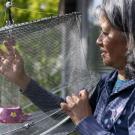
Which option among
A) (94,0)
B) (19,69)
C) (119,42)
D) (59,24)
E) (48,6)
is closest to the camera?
(119,42)

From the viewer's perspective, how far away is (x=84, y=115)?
2.13 metres

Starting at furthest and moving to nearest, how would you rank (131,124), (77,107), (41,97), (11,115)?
1. (41,97)
2. (11,115)
3. (77,107)
4. (131,124)

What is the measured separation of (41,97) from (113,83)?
35 centimetres

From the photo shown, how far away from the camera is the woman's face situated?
2111 mm

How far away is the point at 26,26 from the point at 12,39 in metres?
0.09

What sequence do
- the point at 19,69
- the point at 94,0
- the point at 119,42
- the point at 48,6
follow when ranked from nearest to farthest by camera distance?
1. the point at 119,42
2. the point at 19,69
3. the point at 48,6
4. the point at 94,0

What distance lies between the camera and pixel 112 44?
2123 millimetres

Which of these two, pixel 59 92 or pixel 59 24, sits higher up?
pixel 59 24

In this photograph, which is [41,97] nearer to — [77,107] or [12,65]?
[12,65]

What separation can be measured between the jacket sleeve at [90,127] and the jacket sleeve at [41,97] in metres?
0.33

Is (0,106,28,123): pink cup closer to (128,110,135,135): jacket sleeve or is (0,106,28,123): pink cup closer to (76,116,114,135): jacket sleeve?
(76,116,114,135): jacket sleeve

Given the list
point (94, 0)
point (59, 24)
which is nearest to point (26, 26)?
point (59, 24)

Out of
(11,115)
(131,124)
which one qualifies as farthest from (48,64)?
(131,124)

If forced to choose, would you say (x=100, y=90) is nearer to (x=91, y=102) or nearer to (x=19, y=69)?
(x=91, y=102)
